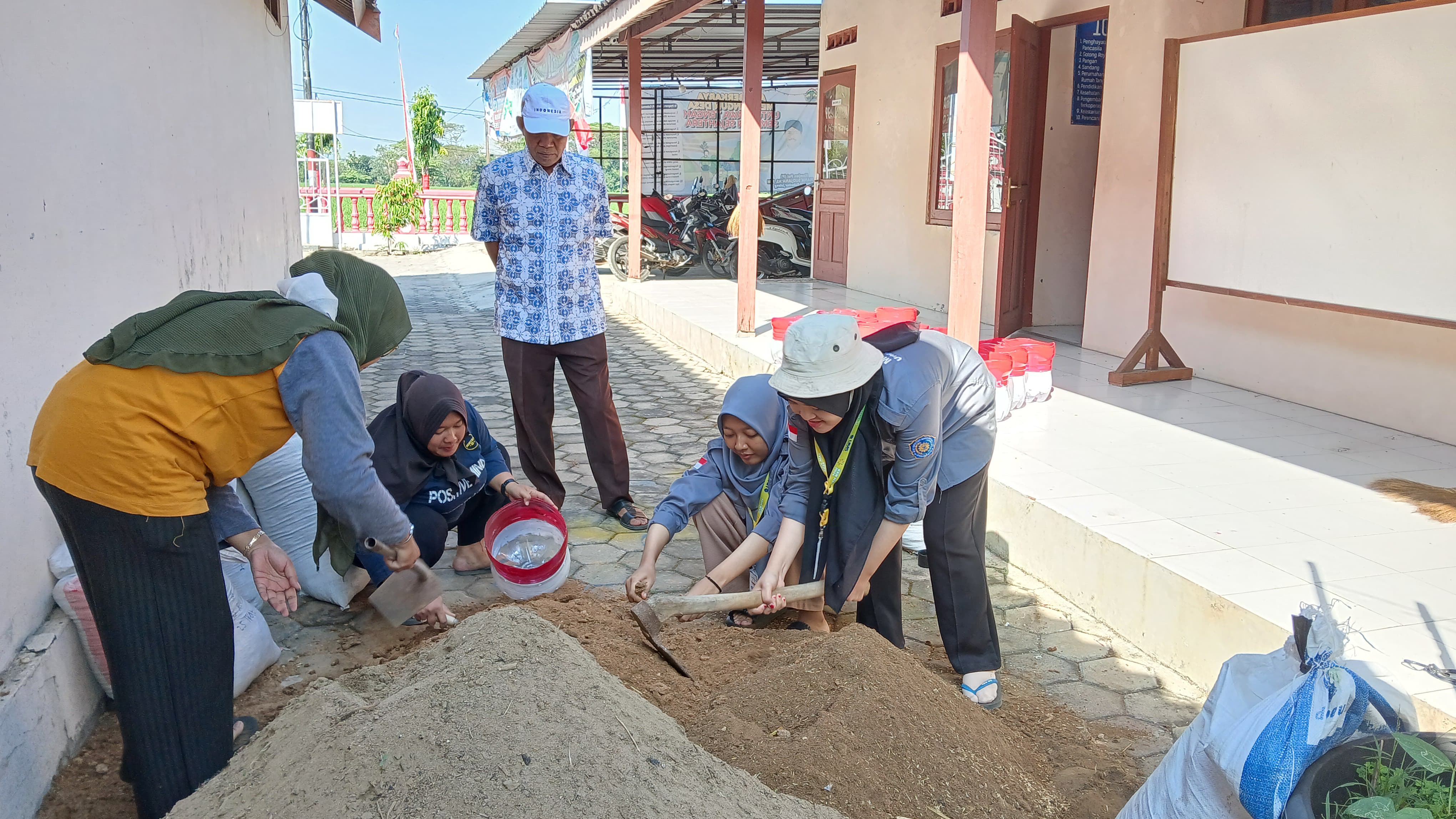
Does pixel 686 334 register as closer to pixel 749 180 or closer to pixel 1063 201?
pixel 749 180

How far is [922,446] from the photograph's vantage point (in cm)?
256

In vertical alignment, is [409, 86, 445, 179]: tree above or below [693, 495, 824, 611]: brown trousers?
above

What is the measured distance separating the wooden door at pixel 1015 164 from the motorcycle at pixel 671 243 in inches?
204

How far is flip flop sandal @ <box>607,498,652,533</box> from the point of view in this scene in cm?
429

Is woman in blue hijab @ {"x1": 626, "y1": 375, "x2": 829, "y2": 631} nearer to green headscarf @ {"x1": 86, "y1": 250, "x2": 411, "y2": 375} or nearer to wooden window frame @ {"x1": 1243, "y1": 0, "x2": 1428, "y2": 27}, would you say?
green headscarf @ {"x1": 86, "y1": 250, "x2": 411, "y2": 375}

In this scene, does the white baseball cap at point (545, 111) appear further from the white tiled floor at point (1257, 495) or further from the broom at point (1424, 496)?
the broom at point (1424, 496)

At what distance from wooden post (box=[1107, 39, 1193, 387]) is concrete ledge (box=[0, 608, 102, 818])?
5.07 metres

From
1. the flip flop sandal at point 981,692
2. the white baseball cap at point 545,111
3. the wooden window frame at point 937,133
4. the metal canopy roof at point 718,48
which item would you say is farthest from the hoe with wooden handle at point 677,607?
the metal canopy roof at point 718,48

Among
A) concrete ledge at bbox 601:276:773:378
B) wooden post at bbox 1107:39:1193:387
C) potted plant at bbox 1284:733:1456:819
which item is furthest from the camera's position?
concrete ledge at bbox 601:276:773:378

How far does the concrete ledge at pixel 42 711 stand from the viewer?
2.24 m

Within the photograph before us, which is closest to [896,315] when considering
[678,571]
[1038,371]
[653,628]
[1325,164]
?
[1038,371]

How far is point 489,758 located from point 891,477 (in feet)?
4.06

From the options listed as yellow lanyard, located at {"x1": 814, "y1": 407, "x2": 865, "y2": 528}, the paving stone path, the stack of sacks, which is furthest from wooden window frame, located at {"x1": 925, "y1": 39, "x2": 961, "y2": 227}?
the stack of sacks

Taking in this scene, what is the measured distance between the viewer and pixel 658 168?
18.9 metres
